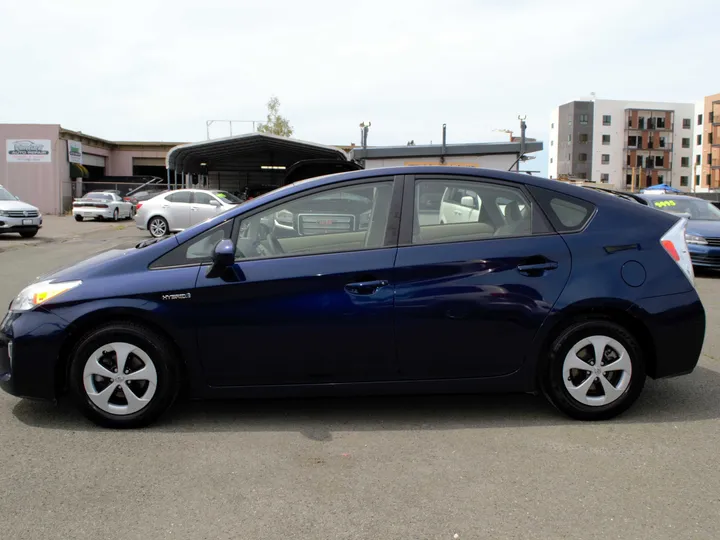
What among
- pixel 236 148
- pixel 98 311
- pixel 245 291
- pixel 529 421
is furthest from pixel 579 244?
pixel 236 148

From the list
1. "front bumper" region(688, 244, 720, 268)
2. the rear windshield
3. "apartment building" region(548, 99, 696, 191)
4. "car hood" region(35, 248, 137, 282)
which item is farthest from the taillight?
"apartment building" region(548, 99, 696, 191)

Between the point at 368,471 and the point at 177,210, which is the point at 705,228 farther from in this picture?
the point at 177,210

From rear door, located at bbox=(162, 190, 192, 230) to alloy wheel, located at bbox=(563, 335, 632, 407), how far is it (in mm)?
18509

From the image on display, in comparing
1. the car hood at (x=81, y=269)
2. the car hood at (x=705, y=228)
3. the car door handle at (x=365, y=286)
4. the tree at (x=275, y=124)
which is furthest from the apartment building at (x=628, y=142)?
the car hood at (x=81, y=269)

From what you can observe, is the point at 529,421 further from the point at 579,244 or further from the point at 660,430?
the point at 579,244

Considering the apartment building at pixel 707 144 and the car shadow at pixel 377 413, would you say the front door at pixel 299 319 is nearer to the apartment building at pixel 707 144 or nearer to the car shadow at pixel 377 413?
the car shadow at pixel 377 413

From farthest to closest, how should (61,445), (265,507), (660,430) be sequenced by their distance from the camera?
(660,430), (61,445), (265,507)

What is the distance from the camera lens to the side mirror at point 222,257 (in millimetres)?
3951

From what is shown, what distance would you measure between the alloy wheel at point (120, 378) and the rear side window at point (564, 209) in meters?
2.65

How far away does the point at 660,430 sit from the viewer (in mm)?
4094

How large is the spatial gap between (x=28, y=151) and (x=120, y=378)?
3763 centimetres

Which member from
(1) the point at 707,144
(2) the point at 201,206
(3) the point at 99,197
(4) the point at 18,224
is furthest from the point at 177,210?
(1) the point at 707,144

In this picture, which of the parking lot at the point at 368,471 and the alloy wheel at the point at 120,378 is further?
the alloy wheel at the point at 120,378

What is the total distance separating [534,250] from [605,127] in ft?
329
